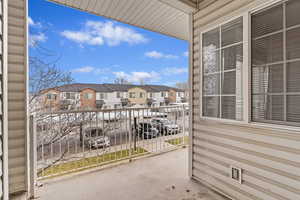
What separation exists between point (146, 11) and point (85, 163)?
110 inches

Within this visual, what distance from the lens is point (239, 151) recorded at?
65.7 inches

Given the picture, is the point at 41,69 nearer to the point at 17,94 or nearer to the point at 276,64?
the point at 17,94

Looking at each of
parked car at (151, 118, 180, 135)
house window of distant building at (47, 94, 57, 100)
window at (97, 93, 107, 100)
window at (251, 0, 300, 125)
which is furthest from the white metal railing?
window at (97, 93, 107, 100)

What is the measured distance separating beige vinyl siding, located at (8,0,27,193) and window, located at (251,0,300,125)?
2500 millimetres

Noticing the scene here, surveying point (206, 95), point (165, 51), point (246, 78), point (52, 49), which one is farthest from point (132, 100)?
point (165, 51)

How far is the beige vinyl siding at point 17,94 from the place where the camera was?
5.24 feet

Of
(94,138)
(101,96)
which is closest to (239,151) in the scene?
(94,138)

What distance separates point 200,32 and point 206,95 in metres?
0.90

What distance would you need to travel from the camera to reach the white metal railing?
2379 mm

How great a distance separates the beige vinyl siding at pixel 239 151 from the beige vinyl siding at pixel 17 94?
7.01ft

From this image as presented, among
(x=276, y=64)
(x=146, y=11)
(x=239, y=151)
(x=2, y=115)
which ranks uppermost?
(x=146, y=11)

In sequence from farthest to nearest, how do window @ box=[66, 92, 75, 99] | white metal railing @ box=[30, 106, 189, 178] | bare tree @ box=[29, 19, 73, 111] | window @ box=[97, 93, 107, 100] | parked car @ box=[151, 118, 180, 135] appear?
1. window @ box=[97, 93, 107, 100]
2. parked car @ box=[151, 118, 180, 135]
3. window @ box=[66, 92, 75, 99]
4. bare tree @ box=[29, 19, 73, 111]
5. white metal railing @ box=[30, 106, 189, 178]

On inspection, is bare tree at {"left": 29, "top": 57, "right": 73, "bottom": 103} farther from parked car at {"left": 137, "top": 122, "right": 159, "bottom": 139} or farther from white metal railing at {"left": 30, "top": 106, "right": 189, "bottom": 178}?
parked car at {"left": 137, "top": 122, "right": 159, "bottom": 139}

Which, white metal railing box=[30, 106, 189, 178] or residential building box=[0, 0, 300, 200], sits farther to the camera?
white metal railing box=[30, 106, 189, 178]
